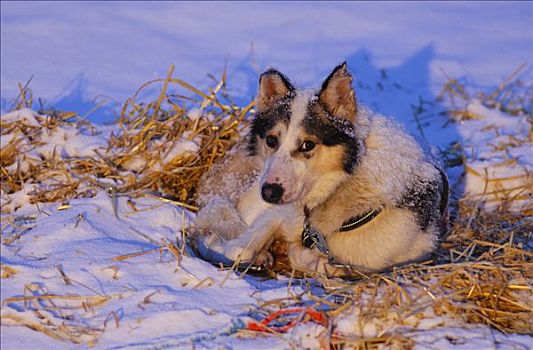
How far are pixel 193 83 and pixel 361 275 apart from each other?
332 centimetres

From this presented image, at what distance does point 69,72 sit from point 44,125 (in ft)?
6.03

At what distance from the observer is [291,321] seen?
3.17 metres

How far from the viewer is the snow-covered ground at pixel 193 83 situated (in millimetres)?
3125

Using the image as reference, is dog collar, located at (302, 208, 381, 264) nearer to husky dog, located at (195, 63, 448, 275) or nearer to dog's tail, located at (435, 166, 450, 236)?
husky dog, located at (195, 63, 448, 275)

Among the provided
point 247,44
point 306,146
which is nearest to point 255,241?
point 306,146

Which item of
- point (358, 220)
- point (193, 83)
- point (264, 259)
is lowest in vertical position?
point (264, 259)

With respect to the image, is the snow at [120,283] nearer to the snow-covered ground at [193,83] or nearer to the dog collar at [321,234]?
the snow-covered ground at [193,83]

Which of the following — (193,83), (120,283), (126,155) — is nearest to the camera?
(120,283)

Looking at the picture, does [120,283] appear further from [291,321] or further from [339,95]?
[339,95]

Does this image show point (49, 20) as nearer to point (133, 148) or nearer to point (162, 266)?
point (133, 148)

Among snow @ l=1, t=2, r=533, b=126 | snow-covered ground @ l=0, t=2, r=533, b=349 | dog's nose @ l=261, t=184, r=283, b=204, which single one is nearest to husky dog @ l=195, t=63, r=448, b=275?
dog's nose @ l=261, t=184, r=283, b=204

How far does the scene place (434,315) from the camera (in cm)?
322

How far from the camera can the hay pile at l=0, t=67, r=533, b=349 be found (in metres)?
3.21

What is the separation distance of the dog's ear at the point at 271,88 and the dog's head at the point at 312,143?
4.2 inches
